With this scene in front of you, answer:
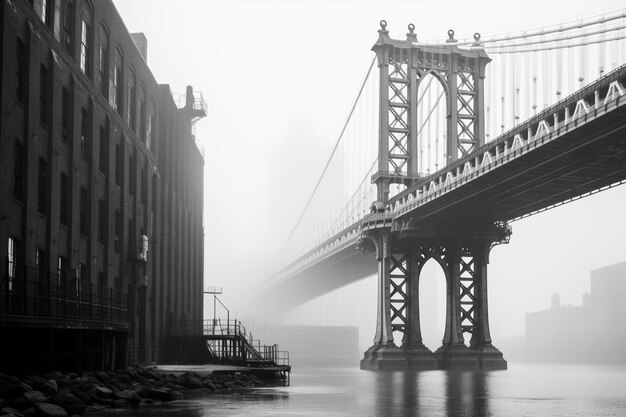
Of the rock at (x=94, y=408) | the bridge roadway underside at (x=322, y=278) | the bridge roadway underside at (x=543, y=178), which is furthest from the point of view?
the bridge roadway underside at (x=322, y=278)

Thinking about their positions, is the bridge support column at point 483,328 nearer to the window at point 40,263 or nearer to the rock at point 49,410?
the window at point 40,263

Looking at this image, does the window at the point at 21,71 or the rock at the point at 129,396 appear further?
the window at the point at 21,71

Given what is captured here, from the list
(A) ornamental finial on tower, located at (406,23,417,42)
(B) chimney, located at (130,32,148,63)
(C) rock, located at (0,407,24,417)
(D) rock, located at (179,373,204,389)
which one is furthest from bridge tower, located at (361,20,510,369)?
(C) rock, located at (0,407,24,417)

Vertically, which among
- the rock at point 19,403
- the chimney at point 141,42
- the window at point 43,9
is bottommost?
the rock at point 19,403

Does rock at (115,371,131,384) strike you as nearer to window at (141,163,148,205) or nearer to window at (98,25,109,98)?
window at (98,25,109,98)

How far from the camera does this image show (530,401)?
3991cm

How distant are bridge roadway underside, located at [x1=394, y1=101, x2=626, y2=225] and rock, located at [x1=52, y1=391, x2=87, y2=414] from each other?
3039 centimetres

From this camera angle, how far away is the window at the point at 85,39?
48.2 m

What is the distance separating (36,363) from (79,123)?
1442 cm

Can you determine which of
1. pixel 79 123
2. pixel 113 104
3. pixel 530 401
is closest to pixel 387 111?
pixel 113 104

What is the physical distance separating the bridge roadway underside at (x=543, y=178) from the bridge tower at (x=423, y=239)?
300cm

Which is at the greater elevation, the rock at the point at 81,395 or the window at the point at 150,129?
the window at the point at 150,129

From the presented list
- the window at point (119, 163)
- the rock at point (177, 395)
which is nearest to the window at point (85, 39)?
the window at point (119, 163)

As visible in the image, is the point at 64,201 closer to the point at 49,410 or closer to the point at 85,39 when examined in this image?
the point at 85,39
